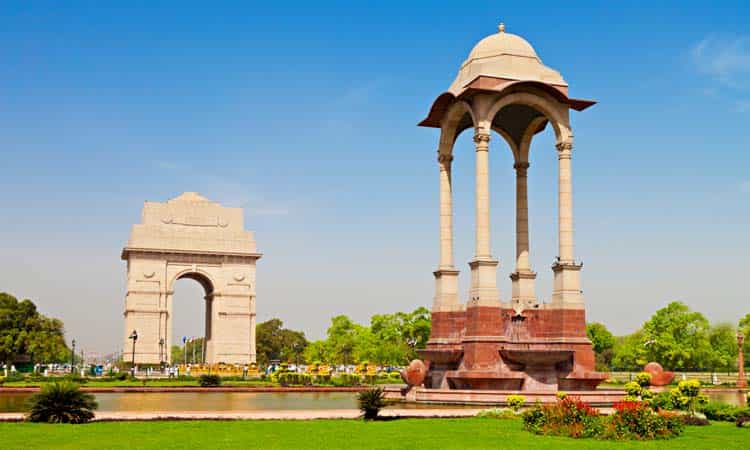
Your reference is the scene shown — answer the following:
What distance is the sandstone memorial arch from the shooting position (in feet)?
218

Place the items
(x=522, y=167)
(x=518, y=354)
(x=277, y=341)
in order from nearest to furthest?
1. (x=518, y=354)
2. (x=522, y=167)
3. (x=277, y=341)

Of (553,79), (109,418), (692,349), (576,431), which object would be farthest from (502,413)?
(692,349)

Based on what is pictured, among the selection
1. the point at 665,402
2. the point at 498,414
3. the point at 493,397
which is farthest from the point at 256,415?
the point at 665,402

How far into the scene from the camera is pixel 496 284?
90.6 feet

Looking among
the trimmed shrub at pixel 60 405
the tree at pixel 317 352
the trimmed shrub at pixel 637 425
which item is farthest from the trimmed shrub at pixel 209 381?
the tree at pixel 317 352

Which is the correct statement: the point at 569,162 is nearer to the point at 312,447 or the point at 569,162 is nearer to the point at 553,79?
the point at 553,79

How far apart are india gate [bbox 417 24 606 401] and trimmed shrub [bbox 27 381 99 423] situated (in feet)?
37.7

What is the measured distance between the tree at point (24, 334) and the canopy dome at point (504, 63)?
55948 millimetres

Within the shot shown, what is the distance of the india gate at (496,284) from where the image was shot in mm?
26812

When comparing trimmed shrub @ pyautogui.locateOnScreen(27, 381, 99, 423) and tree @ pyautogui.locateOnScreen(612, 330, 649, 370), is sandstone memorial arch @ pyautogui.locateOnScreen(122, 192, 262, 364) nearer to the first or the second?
tree @ pyautogui.locateOnScreen(612, 330, 649, 370)

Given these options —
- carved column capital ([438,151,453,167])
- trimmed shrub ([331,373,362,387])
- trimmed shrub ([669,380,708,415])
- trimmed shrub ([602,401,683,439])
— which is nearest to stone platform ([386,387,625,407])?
trimmed shrub ([669,380,708,415])

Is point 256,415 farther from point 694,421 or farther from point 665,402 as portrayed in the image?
point 665,402

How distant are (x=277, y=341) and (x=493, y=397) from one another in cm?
9686

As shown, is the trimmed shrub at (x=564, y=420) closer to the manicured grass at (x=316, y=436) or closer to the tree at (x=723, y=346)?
the manicured grass at (x=316, y=436)
